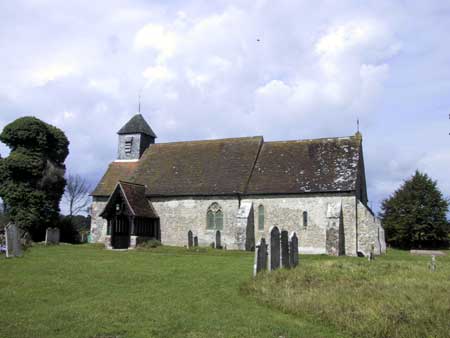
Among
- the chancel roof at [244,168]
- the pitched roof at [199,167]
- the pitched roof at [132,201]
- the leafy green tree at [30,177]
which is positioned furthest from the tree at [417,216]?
the leafy green tree at [30,177]

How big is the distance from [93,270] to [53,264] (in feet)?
8.13

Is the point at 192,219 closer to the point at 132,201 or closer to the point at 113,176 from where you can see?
the point at 132,201

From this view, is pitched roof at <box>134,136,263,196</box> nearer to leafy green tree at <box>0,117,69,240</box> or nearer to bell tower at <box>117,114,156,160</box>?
bell tower at <box>117,114,156,160</box>

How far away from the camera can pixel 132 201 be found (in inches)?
1359

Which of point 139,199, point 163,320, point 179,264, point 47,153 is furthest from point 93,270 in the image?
point 47,153

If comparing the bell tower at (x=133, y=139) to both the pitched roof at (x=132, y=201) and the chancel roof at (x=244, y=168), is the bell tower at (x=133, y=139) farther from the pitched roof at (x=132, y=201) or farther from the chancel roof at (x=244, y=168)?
the pitched roof at (x=132, y=201)

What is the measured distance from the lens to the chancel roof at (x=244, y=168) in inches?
1298

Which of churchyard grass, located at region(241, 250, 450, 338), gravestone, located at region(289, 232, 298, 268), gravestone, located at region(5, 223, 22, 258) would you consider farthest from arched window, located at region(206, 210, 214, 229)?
churchyard grass, located at region(241, 250, 450, 338)

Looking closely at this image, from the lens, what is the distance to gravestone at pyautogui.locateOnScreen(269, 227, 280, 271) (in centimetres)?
1606

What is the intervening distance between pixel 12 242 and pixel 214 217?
16.7m

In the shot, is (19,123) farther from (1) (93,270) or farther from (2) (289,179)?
(1) (93,270)

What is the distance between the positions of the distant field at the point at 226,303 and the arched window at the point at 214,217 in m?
18.2

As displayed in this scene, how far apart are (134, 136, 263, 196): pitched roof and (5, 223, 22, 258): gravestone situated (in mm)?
15873

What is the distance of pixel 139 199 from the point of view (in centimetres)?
3566
